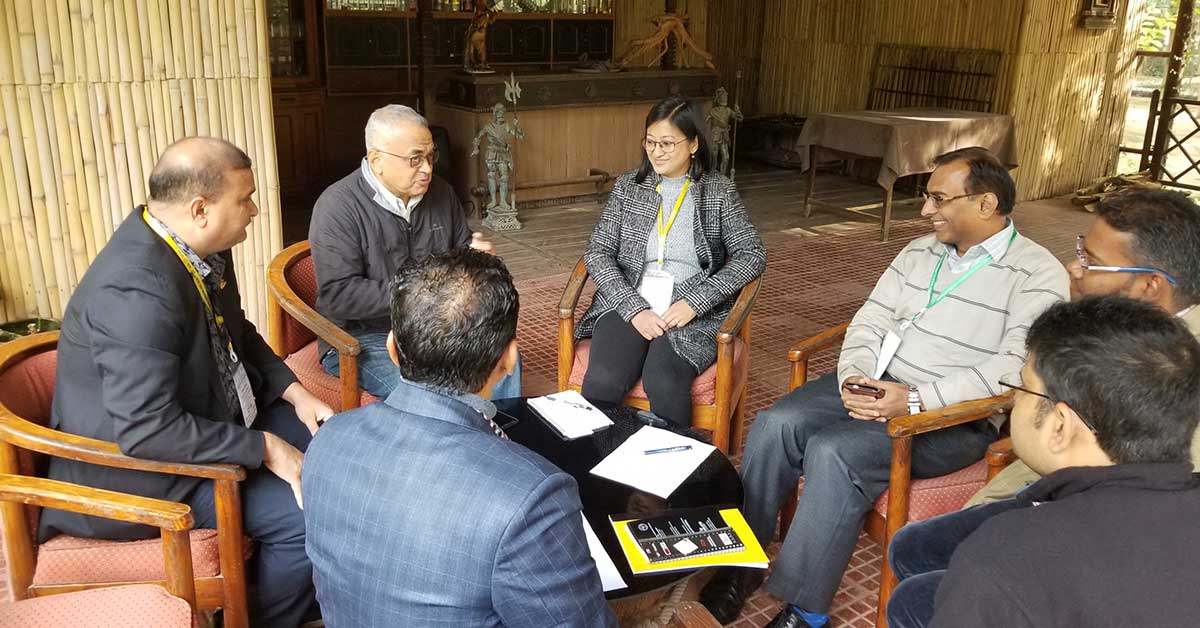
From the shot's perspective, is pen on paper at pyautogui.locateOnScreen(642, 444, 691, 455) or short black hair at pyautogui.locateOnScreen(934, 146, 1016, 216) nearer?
pen on paper at pyautogui.locateOnScreen(642, 444, 691, 455)

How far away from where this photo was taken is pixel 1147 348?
1449 millimetres

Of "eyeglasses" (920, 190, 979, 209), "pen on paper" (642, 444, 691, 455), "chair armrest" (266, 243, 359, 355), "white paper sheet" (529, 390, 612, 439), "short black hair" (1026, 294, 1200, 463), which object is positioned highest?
"eyeglasses" (920, 190, 979, 209)

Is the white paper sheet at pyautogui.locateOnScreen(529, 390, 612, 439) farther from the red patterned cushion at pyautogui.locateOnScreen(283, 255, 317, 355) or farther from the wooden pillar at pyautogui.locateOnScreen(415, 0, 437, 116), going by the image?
the wooden pillar at pyautogui.locateOnScreen(415, 0, 437, 116)

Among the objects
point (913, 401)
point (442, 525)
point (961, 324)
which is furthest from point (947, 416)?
point (442, 525)

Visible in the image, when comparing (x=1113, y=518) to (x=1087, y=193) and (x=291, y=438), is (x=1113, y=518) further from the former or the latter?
(x=1087, y=193)

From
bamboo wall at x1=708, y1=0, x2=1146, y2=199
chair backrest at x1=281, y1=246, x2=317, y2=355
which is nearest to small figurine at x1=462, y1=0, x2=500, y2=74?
bamboo wall at x1=708, y1=0, x2=1146, y2=199

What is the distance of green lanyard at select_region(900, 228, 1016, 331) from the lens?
270cm

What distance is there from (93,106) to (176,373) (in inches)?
94.1

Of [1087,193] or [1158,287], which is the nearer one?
[1158,287]

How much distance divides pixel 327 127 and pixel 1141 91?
26.6ft

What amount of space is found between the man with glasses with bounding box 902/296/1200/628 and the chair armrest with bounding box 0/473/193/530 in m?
1.44

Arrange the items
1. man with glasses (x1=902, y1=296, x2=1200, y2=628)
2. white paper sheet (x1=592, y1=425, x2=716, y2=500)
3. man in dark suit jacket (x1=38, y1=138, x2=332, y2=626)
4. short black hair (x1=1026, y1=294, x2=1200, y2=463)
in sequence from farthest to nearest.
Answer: white paper sheet (x1=592, y1=425, x2=716, y2=500)
man in dark suit jacket (x1=38, y1=138, x2=332, y2=626)
short black hair (x1=1026, y1=294, x2=1200, y2=463)
man with glasses (x1=902, y1=296, x2=1200, y2=628)

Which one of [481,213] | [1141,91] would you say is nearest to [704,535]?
[481,213]

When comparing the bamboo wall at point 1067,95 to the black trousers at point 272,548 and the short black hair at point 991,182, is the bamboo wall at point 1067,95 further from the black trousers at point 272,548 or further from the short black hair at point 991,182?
the black trousers at point 272,548
